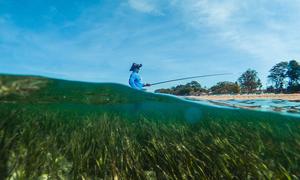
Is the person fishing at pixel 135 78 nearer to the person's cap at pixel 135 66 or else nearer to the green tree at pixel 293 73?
the person's cap at pixel 135 66

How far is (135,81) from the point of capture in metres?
14.0

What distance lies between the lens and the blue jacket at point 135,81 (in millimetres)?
13922

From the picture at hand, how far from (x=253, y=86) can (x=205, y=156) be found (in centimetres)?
6008

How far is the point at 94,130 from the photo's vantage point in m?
→ 7.90

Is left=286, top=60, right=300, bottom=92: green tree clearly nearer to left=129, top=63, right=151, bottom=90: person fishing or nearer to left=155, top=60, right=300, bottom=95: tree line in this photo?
left=155, top=60, right=300, bottom=95: tree line

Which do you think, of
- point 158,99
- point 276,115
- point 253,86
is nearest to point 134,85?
point 158,99

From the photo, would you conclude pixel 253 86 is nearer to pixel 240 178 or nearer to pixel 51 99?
pixel 51 99

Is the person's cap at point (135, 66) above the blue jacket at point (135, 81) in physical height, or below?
above

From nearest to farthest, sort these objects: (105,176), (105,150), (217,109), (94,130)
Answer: (105,176) → (105,150) → (94,130) → (217,109)

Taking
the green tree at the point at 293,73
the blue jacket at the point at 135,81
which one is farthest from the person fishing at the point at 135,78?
the green tree at the point at 293,73

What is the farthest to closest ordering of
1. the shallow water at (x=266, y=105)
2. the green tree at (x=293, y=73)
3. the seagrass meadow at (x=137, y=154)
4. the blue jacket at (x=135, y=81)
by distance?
the green tree at (x=293, y=73), the shallow water at (x=266, y=105), the blue jacket at (x=135, y=81), the seagrass meadow at (x=137, y=154)

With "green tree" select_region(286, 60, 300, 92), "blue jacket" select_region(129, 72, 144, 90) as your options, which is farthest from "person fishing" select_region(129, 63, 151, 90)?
"green tree" select_region(286, 60, 300, 92)

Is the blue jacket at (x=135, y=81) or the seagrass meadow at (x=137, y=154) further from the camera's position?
the blue jacket at (x=135, y=81)

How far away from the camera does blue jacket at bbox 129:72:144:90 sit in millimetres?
13922
